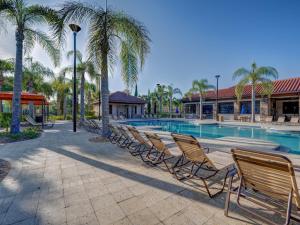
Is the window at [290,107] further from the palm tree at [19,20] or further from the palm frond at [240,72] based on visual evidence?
the palm tree at [19,20]

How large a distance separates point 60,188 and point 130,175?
140 centimetres

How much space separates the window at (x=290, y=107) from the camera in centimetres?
1984

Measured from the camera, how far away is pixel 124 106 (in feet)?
98.6

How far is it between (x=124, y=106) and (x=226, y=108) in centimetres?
1704

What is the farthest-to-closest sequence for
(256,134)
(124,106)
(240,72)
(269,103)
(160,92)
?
(160,92) → (124,106) → (269,103) → (240,72) → (256,134)

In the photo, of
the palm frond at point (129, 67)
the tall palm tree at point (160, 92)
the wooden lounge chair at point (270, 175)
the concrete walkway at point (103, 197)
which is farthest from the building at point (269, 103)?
the concrete walkway at point (103, 197)

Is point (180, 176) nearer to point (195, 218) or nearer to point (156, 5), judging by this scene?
point (195, 218)

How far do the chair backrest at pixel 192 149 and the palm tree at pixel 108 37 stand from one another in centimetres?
505

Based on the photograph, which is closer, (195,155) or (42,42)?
(195,155)

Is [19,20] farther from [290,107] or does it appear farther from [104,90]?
[290,107]

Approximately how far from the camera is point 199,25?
13.8m

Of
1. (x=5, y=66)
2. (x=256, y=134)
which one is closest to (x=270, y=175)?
(x=256, y=134)

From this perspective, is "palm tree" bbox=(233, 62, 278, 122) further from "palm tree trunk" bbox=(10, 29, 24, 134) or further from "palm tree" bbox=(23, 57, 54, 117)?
"palm tree" bbox=(23, 57, 54, 117)

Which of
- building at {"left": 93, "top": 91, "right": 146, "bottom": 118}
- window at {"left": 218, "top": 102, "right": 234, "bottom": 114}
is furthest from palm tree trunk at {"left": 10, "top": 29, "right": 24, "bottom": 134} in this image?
window at {"left": 218, "top": 102, "right": 234, "bottom": 114}
